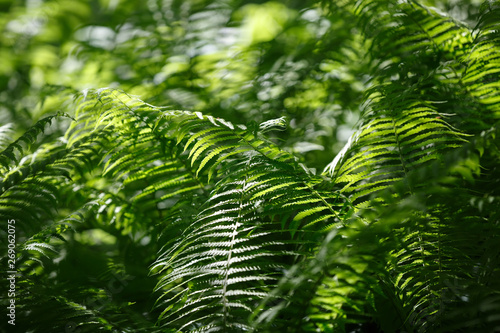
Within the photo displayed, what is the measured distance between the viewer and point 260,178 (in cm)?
93

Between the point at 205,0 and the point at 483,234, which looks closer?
the point at 483,234

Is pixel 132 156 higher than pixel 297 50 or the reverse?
the reverse

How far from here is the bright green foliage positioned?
2.40ft

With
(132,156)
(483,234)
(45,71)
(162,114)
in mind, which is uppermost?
(45,71)

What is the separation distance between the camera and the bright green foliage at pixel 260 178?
2.40ft

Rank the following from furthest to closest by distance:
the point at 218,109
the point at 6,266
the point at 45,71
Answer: the point at 45,71, the point at 218,109, the point at 6,266

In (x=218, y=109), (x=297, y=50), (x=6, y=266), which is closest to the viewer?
(x=6, y=266)

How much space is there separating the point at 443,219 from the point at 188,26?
5.99 ft

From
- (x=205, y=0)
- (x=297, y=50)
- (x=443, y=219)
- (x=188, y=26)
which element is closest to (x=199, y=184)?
(x=443, y=219)

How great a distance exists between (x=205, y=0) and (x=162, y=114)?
4.90 feet

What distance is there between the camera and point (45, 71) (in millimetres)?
2465

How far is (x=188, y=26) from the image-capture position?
212 centimetres

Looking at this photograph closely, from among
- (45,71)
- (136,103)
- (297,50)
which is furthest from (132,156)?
(45,71)

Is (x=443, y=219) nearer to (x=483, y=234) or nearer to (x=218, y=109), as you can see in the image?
(x=483, y=234)
